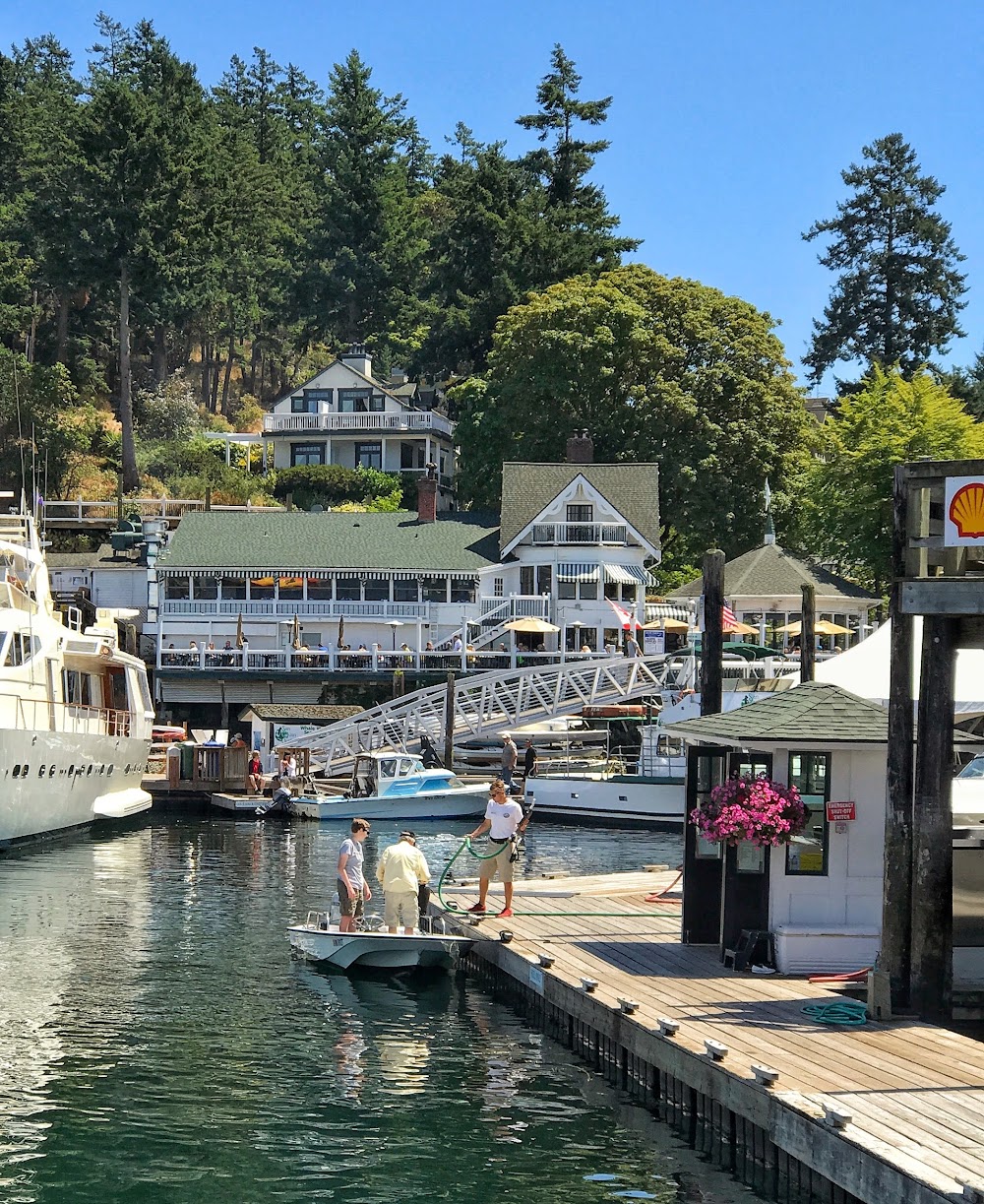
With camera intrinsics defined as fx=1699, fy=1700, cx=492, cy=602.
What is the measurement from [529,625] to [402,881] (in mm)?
45119

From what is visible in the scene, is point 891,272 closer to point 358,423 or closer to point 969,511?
point 358,423

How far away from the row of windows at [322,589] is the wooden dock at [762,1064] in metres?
50.3

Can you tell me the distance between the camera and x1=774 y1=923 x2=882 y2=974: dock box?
18734 mm

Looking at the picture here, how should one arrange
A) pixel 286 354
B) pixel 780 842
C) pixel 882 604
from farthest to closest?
pixel 286 354 < pixel 882 604 < pixel 780 842

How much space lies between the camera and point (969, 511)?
16.2 m

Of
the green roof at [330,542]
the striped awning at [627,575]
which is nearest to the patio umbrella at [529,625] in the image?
the striped awning at [627,575]

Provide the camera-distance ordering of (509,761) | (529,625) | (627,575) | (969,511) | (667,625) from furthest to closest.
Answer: (627,575) < (667,625) < (529,625) < (509,761) < (969,511)

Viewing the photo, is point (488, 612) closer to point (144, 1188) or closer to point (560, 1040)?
point (560, 1040)

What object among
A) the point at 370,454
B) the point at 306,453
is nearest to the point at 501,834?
A: the point at 370,454

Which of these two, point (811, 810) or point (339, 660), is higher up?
point (339, 660)

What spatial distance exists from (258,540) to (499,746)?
752 inches

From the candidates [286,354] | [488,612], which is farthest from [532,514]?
[286,354]

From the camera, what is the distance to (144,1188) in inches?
558

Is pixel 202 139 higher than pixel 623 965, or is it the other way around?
pixel 202 139
